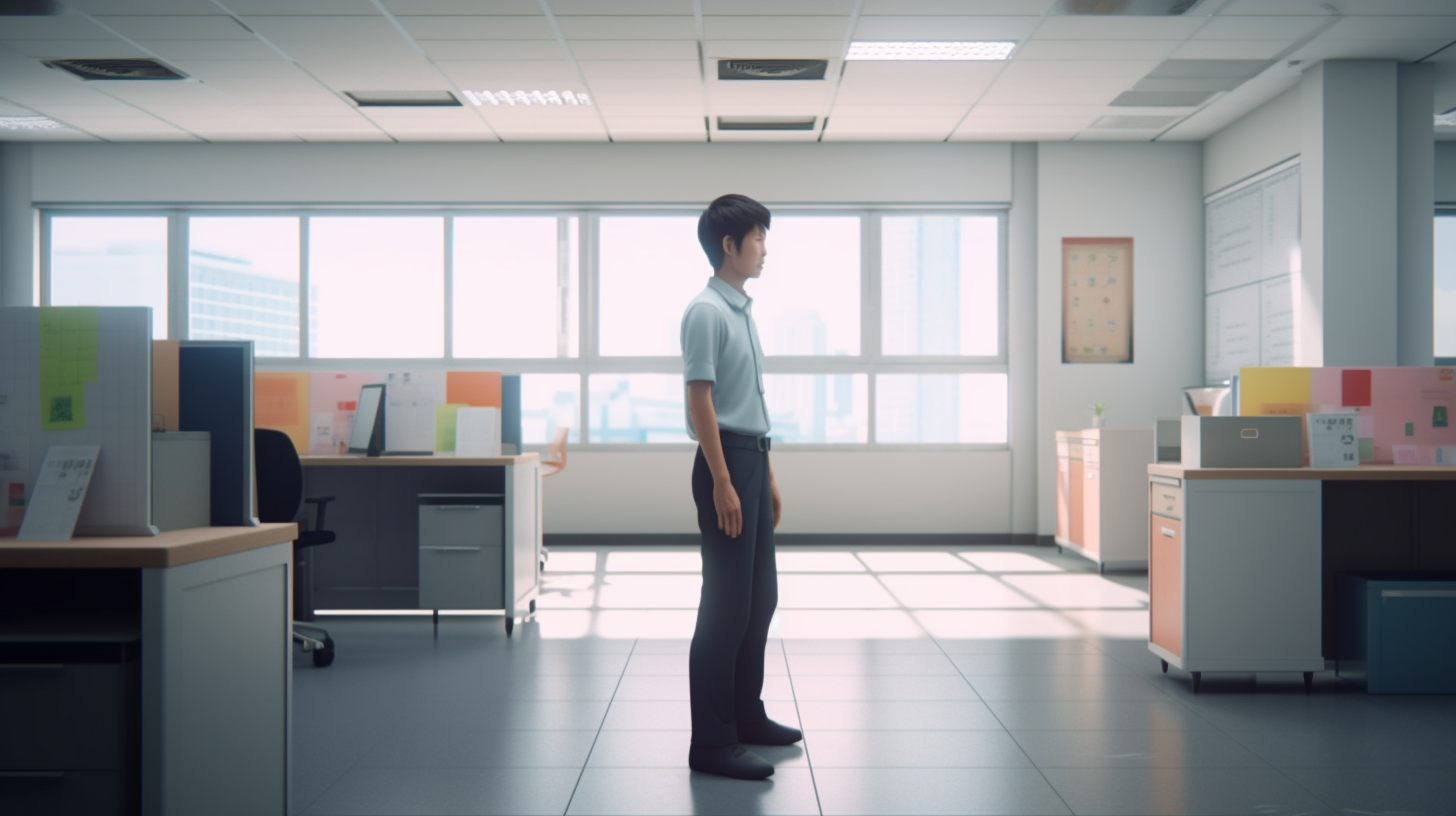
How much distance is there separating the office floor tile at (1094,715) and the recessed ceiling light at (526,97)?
4653 mm

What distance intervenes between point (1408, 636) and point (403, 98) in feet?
19.9

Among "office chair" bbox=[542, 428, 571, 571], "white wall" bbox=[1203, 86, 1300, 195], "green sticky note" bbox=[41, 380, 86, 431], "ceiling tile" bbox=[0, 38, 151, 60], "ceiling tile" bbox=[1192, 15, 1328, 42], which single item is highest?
"ceiling tile" bbox=[0, 38, 151, 60]

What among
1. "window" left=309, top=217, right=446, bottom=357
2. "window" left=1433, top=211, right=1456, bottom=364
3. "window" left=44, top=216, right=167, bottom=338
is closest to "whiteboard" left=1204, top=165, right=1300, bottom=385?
"window" left=1433, top=211, right=1456, bottom=364

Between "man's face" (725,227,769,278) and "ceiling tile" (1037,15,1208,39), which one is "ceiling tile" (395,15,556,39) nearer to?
"ceiling tile" (1037,15,1208,39)

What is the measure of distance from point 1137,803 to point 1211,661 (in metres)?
1.24

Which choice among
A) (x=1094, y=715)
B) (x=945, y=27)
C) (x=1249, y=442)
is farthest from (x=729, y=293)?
(x=945, y=27)

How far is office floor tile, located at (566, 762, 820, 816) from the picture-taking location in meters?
2.35

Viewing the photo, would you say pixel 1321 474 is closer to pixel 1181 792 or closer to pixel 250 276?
pixel 1181 792

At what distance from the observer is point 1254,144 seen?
259 inches

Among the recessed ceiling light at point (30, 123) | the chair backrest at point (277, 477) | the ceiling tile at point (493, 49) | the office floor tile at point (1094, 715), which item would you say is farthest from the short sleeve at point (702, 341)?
the recessed ceiling light at point (30, 123)

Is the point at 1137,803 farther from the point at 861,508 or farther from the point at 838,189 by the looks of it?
the point at 838,189

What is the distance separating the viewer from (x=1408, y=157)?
18.5 feet

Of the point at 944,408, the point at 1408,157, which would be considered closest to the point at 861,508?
the point at 944,408

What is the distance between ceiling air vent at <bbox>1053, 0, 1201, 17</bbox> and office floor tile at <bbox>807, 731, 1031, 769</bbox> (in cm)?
360
